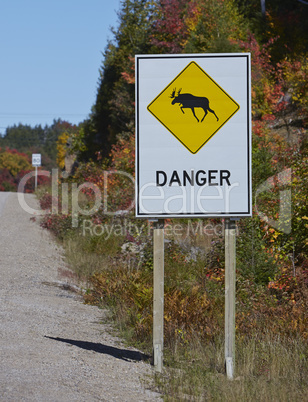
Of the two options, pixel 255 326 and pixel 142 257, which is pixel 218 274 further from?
pixel 255 326

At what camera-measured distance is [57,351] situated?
6059 millimetres

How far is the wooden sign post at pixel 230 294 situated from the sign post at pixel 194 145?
81mm

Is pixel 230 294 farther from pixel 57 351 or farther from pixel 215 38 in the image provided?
pixel 215 38

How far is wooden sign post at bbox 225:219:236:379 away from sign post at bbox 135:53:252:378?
8 cm

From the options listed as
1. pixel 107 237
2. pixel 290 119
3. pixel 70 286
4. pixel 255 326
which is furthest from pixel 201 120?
pixel 290 119

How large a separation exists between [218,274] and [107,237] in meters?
4.97

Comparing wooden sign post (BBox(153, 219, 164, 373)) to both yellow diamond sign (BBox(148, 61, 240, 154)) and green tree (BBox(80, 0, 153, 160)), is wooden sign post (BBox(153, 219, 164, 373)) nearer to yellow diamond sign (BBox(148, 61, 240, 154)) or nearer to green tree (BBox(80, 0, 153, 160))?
yellow diamond sign (BBox(148, 61, 240, 154))

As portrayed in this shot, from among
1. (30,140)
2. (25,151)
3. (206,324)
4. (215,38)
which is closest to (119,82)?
(215,38)

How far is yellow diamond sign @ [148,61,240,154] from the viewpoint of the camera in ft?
19.6

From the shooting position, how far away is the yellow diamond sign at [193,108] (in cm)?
598

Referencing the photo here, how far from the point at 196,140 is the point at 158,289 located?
62.4 inches

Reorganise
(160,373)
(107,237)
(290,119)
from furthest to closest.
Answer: (290,119) < (107,237) < (160,373)

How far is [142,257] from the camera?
11367 millimetres

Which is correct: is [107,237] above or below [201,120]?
below
